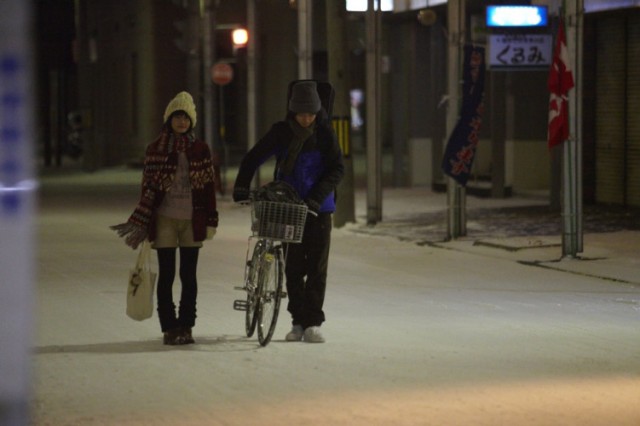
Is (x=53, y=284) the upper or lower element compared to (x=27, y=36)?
lower

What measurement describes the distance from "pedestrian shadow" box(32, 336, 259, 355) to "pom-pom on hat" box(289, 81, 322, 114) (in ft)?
5.43

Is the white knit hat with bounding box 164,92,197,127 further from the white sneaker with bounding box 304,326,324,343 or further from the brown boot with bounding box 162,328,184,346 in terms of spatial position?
the white sneaker with bounding box 304,326,324,343

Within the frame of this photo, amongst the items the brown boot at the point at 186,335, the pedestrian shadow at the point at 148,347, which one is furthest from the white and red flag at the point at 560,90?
the brown boot at the point at 186,335

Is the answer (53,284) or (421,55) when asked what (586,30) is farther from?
(53,284)

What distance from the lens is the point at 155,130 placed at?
151 ft

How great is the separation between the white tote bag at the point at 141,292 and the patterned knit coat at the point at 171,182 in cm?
22

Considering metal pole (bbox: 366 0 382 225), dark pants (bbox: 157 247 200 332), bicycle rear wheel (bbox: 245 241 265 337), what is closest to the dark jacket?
bicycle rear wheel (bbox: 245 241 265 337)

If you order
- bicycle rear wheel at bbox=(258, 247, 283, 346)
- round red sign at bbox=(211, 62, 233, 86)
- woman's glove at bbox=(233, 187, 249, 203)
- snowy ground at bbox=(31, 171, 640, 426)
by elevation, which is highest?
round red sign at bbox=(211, 62, 233, 86)

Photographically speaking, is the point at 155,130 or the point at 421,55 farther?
the point at 155,130

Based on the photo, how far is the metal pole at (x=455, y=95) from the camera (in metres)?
18.5

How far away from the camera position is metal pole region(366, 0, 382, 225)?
21484mm

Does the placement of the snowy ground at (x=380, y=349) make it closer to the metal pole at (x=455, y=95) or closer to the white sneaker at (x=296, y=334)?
the white sneaker at (x=296, y=334)

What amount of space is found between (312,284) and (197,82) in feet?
70.3

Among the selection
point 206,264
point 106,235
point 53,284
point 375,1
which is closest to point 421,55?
point 375,1
